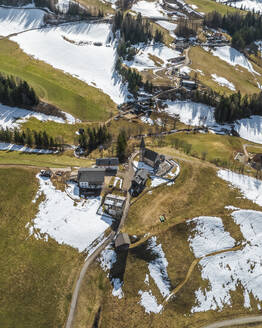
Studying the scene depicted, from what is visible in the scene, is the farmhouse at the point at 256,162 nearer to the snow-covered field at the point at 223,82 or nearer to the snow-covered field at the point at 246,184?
the snow-covered field at the point at 246,184

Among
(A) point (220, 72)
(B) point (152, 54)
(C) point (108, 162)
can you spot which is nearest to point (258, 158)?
(C) point (108, 162)

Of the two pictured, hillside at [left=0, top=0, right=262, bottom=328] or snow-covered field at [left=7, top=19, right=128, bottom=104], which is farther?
snow-covered field at [left=7, top=19, right=128, bottom=104]

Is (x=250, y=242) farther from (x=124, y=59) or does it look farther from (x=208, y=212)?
(x=124, y=59)

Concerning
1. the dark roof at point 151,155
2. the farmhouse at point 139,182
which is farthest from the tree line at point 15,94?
the farmhouse at point 139,182

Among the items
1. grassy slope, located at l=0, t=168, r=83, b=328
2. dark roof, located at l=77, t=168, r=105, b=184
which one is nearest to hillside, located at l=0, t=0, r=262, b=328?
grassy slope, located at l=0, t=168, r=83, b=328

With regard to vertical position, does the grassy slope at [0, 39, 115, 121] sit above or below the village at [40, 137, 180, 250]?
above

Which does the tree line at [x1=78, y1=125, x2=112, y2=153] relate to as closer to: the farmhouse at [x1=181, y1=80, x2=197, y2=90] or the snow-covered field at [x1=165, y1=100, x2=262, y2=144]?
the snow-covered field at [x1=165, y1=100, x2=262, y2=144]

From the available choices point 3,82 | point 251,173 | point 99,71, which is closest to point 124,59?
point 99,71

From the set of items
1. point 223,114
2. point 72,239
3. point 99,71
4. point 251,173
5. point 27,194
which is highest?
point 99,71
